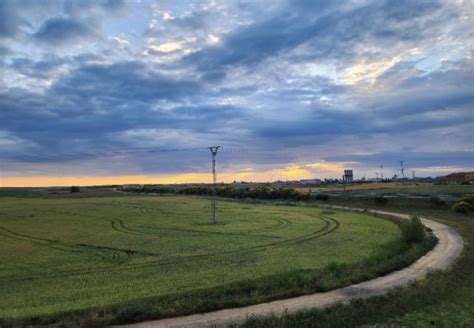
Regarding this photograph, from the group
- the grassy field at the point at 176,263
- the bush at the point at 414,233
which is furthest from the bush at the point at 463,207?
the bush at the point at 414,233

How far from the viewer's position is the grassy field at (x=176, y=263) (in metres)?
15.0

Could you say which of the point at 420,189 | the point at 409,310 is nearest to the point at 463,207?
the point at 409,310

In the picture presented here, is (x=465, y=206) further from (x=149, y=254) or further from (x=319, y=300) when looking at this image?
(x=319, y=300)

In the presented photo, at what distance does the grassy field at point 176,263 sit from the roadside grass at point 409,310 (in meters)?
2.31

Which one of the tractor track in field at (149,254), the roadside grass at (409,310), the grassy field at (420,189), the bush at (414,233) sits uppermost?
the grassy field at (420,189)

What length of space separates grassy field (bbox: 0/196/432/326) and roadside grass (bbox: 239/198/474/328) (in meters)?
2.31

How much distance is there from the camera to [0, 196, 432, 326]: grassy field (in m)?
15.0

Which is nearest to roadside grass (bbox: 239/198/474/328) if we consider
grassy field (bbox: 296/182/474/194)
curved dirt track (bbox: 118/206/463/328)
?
curved dirt track (bbox: 118/206/463/328)

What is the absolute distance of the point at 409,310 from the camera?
13.4 metres

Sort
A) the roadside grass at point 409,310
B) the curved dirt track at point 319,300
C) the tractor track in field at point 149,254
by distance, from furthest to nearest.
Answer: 1. the tractor track in field at point 149,254
2. the curved dirt track at point 319,300
3. the roadside grass at point 409,310

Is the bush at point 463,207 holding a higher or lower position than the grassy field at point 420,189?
lower

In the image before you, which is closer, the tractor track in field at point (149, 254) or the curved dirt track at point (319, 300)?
the curved dirt track at point (319, 300)

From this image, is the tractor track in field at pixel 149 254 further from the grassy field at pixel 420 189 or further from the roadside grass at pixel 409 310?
the grassy field at pixel 420 189

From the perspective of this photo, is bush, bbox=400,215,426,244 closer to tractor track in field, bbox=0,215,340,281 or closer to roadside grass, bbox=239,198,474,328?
tractor track in field, bbox=0,215,340,281
